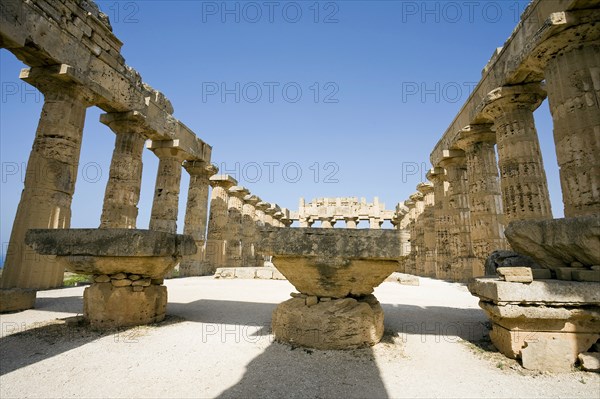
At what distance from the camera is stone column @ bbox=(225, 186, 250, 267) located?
57.6ft

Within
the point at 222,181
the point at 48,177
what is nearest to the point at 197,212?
the point at 222,181

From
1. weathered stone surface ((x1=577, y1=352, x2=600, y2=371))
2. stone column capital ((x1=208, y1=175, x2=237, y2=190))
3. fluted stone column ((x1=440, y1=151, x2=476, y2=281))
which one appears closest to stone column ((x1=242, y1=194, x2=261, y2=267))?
stone column capital ((x1=208, y1=175, x2=237, y2=190))

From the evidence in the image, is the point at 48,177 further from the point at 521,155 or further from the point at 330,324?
the point at 521,155

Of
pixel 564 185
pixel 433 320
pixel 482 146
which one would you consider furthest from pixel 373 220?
pixel 433 320

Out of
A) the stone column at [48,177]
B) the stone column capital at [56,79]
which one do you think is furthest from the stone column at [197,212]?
the stone column capital at [56,79]

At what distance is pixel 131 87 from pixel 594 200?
44.3 ft

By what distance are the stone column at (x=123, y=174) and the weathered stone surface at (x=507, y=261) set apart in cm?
1080

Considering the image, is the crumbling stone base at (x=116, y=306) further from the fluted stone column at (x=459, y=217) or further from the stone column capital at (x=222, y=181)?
the stone column capital at (x=222, y=181)

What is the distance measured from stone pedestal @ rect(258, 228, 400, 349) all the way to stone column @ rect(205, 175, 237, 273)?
12.8 metres

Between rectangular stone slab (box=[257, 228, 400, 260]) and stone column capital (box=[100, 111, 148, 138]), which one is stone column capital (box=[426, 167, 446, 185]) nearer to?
rectangular stone slab (box=[257, 228, 400, 260])

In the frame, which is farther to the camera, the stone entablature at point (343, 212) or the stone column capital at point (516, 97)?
the stone entablature at point (343, 212)

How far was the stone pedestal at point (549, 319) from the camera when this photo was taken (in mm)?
2883

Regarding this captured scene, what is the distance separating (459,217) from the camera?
40.8ft

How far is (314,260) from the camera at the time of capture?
11.5 feet
